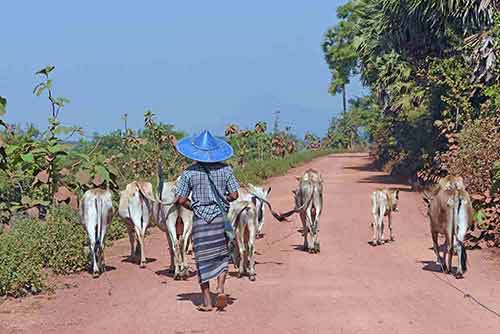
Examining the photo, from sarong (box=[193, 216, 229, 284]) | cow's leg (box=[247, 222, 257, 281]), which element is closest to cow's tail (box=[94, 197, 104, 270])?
cow's leg (box=[247, 222, 257, 281])

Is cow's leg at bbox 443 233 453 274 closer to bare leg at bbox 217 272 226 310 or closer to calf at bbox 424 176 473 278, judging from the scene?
calf at bbox 424 176 473 278

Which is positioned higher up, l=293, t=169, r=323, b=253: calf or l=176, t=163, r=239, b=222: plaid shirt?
l=176, t=163, r=239, b=222: plaid shirt

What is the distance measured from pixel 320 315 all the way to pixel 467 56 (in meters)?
16.8

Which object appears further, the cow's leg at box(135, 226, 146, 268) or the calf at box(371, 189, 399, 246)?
the calf at box(371, 189, 399, 246)

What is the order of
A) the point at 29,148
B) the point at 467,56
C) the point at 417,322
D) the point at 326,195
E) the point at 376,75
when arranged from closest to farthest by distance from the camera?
the point at 417,322 → the point at 29,148 → the point at 467,56 → the point at 326,195 → the point at 376,75

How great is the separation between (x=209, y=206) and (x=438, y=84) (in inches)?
662

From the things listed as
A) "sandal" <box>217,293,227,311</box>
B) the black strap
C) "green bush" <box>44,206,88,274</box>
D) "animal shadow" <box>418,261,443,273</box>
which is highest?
the black strap

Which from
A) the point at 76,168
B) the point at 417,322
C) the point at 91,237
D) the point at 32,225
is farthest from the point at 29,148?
the point at 417,322

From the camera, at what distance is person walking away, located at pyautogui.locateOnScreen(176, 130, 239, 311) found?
9.96 metres

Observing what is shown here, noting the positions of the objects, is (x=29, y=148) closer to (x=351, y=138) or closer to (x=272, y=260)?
(x=272, y=260)

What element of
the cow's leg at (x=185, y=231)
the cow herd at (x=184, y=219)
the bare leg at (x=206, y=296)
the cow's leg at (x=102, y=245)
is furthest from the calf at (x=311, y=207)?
the bare leg at (x=206, y=296)

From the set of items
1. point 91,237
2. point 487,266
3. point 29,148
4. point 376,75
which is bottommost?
point 487,266

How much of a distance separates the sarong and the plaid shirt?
10cm

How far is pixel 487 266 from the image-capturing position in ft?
44.4
